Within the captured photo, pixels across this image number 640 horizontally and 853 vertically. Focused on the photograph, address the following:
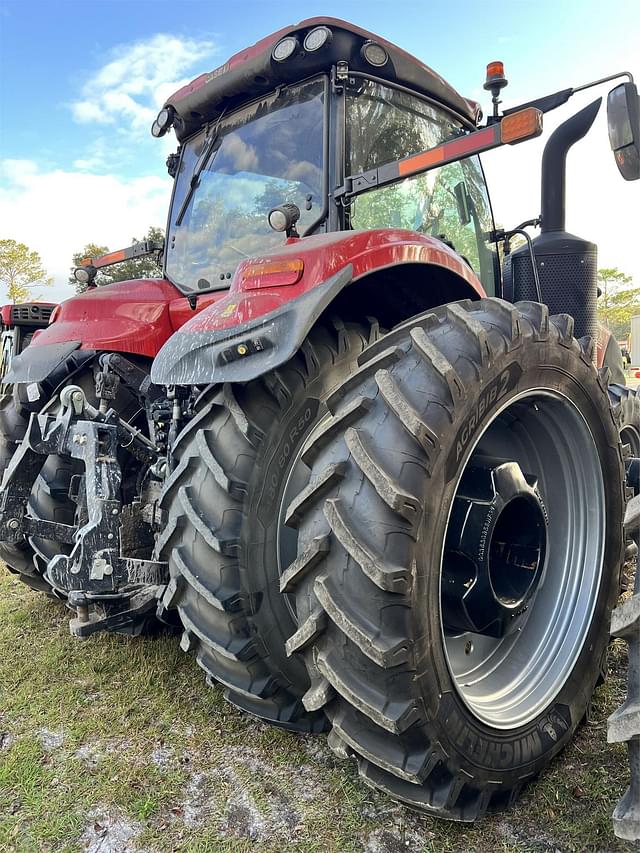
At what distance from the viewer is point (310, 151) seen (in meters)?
2.48

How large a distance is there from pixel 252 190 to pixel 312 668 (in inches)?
81.8

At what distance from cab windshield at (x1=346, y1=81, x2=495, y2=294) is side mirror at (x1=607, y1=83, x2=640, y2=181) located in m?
0.79

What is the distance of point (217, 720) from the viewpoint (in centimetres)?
221

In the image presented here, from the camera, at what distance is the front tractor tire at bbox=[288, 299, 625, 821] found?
1.44 meters

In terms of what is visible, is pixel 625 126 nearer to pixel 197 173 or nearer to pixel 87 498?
pixel 197 173

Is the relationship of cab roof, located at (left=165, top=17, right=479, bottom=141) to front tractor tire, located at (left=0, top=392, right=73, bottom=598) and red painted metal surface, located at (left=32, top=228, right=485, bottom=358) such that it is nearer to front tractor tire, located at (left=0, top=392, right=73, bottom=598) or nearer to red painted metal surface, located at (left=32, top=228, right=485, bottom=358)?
red painted metal surface, located at (left=32, top=228, right=485, bottom=358)

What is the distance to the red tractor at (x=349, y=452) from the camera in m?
1.48

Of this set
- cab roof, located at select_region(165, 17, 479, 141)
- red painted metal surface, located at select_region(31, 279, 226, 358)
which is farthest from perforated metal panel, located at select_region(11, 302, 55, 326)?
cab roof, located at select_region(165, 17, 479, 141)

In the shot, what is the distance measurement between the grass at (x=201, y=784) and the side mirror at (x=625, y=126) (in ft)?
6.32

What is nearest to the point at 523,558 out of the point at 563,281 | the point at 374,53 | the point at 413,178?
the point at 413,178

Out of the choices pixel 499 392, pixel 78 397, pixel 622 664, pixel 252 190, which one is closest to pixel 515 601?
pixel 499 392

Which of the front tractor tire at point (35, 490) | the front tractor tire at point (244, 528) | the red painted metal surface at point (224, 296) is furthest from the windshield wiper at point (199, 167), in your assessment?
the front tractor tire at point (244, 528)

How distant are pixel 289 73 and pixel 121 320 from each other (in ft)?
4.14

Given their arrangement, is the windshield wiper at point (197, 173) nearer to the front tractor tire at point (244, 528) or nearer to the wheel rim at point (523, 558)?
the front tractor tire at point (244, 528)
